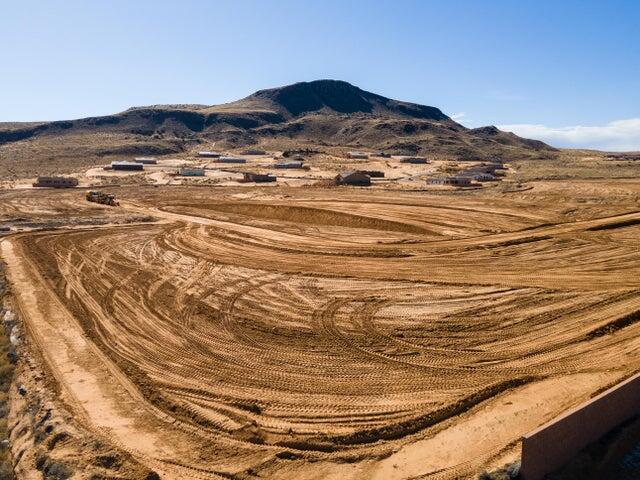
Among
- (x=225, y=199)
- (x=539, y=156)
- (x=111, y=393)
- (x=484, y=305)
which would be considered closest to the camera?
(x=111, y=393)

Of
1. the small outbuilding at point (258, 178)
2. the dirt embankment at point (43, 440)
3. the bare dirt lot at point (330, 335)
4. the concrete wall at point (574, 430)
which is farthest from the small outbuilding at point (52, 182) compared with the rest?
the concrete wall at point (574, 430)

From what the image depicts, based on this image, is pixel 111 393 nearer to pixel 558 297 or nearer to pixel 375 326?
pixel 375 326

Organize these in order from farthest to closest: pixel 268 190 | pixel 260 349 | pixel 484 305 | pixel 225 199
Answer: pixel 268 190
pixel 225 199
pixel 484 305
pixel 260 349

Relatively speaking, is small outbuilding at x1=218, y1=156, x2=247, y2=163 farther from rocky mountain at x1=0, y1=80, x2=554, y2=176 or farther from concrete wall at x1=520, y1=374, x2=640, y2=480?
concrete wall at x1=520, y1=374, x2=640, y2=480

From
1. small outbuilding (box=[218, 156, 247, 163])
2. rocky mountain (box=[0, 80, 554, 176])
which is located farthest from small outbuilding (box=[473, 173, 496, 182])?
rocky mountain (box=[0, 80, 554, 176])

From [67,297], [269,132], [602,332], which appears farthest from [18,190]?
[269,132]

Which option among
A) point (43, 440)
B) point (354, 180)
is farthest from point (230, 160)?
point (43, 440)

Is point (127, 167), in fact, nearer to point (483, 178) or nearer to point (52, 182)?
point (52, 182)

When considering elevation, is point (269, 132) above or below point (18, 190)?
above
